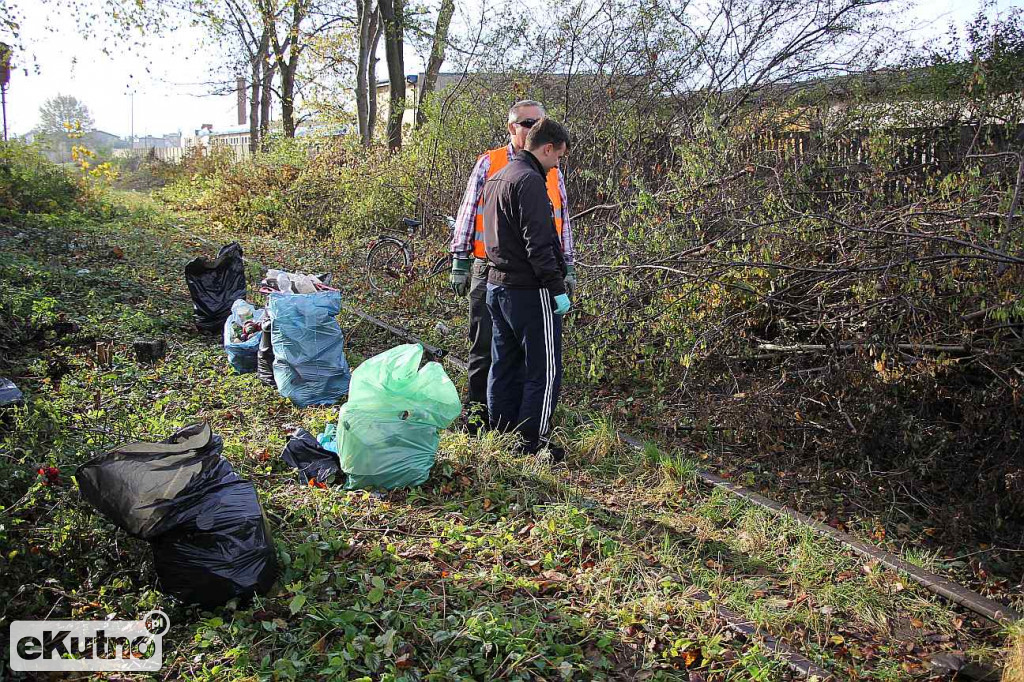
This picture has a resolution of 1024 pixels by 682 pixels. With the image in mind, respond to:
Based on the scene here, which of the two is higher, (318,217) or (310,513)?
(318,217)

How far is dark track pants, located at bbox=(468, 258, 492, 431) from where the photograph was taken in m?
4.82

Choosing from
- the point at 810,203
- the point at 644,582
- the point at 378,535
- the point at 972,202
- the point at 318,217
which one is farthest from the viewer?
→ the point at 318,217

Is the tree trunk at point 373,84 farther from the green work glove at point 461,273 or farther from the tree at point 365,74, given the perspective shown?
the green work glove at point 461,273

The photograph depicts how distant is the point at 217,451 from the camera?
3195 millimetres

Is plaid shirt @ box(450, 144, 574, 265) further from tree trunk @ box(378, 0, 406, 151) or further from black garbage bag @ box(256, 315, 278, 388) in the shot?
tree trunk @ box(378, 0, 406, 151)

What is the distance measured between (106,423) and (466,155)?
21.1 feet

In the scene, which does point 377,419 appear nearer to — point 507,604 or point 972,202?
point 507,604

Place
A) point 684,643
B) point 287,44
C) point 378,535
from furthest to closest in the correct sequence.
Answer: point 287,44 → point 378,535 → point 684,643

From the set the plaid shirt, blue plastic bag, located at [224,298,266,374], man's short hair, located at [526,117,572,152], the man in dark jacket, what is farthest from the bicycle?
man's short hair, located at [526,117,572,152]

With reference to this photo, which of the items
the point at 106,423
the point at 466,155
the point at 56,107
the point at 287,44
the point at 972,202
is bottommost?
the point at 106,423

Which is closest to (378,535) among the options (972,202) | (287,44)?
(972,202)

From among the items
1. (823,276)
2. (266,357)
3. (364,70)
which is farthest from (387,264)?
(364,70)

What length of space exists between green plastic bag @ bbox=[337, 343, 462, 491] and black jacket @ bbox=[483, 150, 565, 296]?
831mm

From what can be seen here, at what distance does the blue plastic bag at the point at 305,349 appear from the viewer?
5.45 metres
